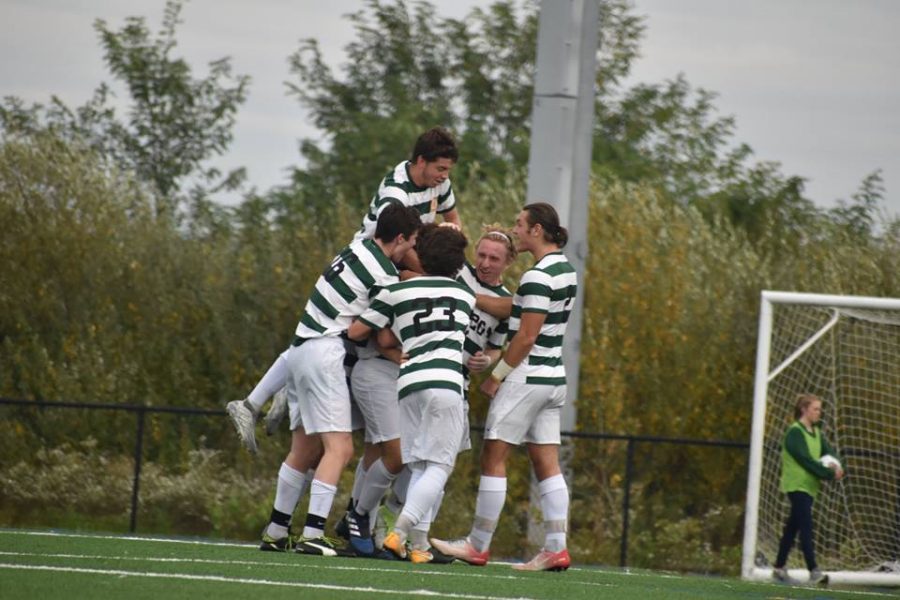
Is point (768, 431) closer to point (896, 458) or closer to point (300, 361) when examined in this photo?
point (896, 458)

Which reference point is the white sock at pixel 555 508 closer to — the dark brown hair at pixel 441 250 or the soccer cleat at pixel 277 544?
the dark brown hair at pixel 441 250

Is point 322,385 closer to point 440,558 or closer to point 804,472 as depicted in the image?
point 440,558

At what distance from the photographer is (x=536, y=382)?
9.59m

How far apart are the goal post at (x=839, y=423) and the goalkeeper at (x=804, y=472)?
0.18 meters

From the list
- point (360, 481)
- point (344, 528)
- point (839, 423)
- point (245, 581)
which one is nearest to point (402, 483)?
point (360, 481)

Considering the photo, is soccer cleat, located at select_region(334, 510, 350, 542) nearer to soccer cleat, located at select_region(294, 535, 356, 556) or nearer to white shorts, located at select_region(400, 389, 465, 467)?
soccer cleat, located at select_region(294, 535, 356, 556)

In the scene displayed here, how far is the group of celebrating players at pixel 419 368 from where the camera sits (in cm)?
930

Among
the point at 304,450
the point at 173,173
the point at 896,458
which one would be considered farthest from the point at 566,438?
the point at 173,173

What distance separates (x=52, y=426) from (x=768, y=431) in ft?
25.4

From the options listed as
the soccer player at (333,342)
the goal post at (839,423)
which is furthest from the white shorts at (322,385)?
the goal post at (839,423)

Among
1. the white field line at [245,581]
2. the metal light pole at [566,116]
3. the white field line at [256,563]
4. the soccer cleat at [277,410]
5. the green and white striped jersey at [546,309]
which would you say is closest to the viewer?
the white field line at [245,581]

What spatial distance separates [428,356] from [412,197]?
1213 millimetres

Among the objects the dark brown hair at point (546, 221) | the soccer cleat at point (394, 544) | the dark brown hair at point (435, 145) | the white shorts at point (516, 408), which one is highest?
the dark brown hair at point (435, 145)

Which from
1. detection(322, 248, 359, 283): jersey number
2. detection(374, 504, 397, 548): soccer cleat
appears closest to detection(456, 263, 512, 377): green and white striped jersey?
detection(322, 248, 359, 283): jersey number
